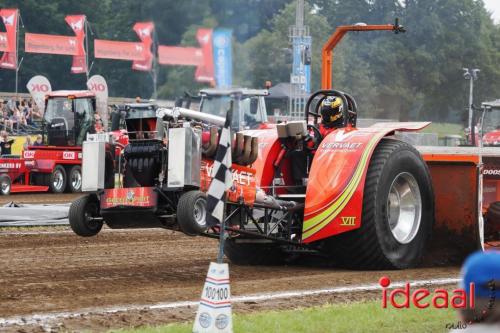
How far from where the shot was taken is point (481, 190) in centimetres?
1022

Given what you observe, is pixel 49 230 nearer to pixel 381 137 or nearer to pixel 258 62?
pixel 381 137

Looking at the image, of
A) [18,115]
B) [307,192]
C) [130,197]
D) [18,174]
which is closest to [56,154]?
[18,174]

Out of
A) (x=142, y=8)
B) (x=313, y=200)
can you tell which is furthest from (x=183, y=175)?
(x=142, y=8)

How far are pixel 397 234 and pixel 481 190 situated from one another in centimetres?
93

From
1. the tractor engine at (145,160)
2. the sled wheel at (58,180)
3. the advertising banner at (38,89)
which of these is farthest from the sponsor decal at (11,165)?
the tractor engine at (145,160)

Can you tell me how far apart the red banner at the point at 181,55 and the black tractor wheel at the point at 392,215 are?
2571cm

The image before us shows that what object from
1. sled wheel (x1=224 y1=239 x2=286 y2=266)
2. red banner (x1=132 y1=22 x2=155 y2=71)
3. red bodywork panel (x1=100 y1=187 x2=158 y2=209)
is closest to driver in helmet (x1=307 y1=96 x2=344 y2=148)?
sled wheel (x1=224 y1=239 x2=286 y2=266)

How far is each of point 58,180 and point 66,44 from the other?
47.7 ft

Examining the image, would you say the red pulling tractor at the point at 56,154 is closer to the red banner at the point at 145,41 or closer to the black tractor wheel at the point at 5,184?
the black tractor wheel at the point at 5,184

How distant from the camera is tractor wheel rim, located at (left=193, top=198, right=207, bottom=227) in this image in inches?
353

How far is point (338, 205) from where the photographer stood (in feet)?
31.8

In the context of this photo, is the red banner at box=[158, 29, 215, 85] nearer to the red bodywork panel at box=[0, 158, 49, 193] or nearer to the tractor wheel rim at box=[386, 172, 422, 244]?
the red bodywork panel at box=[0, 158, 49, 193]

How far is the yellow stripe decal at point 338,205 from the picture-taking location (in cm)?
971

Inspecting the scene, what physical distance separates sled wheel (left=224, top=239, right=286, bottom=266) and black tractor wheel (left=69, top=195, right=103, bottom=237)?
161 centimetres
